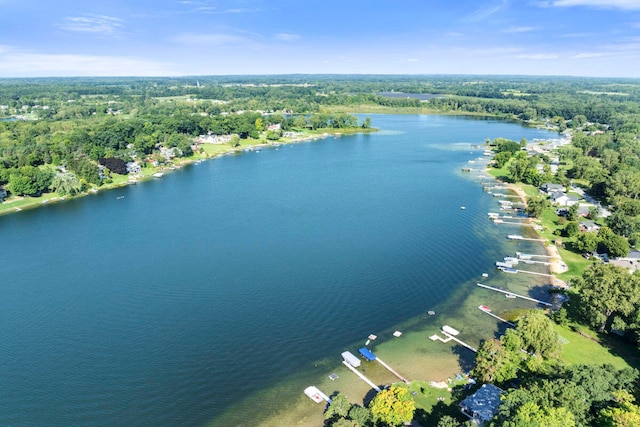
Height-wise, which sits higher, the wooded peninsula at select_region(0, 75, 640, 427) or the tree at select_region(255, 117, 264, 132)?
the tree at select_region(255, 117, 264, 132)

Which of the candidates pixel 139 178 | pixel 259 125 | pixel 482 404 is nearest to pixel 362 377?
pixel 482 404

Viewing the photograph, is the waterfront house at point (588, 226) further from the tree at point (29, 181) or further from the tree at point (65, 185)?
the tree at point (29, 181)

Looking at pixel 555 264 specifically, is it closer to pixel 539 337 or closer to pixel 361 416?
pixel 539 337

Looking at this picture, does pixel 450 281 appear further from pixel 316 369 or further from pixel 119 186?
pixel 119 186

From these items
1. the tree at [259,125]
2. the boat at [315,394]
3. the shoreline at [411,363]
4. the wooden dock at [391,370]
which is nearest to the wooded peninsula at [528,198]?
the tree at [259,125]

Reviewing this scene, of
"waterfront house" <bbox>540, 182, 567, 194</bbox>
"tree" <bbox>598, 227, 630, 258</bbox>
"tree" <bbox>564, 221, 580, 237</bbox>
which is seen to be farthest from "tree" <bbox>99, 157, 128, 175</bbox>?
"tree" <bbox>598, 227, 630, 258</bbox>

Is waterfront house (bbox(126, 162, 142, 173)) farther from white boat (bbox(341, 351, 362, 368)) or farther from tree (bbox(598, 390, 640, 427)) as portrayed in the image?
tree (bbox(598, 390, 640, 427))
